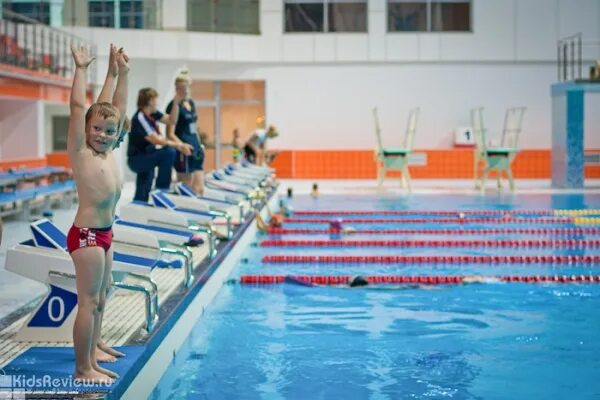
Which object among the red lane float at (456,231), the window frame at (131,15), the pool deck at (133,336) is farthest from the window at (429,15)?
the pool deck at (133,336)

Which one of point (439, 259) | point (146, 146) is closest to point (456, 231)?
point (439, 259)

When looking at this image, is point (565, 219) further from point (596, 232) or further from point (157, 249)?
point (157, 249)

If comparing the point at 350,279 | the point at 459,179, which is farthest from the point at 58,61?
the point at 350,279

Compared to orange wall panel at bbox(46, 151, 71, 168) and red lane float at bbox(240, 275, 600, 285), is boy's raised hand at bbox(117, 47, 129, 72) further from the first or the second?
orange wall panel at bbox(46, 151, 71, 168)

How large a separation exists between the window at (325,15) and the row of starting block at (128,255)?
623 inches

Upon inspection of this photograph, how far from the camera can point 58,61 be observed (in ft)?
56.2

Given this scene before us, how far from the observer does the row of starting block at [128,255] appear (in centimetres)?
419

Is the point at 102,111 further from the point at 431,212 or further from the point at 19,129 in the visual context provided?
the point at 19,129

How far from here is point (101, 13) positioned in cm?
2012

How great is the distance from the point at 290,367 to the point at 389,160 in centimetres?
1387

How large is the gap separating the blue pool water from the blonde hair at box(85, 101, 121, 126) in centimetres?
131

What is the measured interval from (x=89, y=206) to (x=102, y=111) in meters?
0.33

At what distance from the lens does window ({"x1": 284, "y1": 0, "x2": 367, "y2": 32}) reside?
75.2 ft

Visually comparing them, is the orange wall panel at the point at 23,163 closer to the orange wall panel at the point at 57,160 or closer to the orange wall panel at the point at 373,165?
the orange wall panel at the point at 57,160
